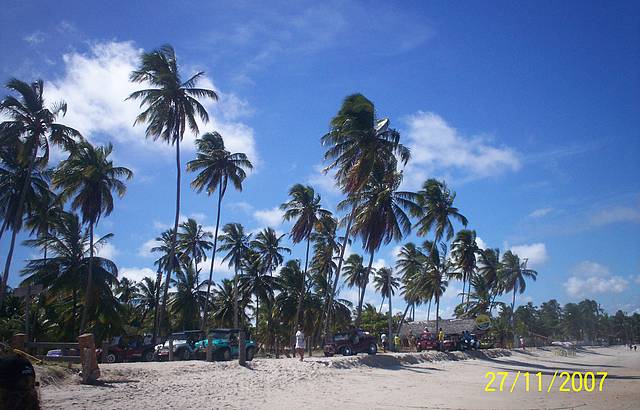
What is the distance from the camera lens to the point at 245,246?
52.3 meters

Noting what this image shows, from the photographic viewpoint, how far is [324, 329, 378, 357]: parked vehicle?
30922 millimetres

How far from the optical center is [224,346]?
2569 centimetres

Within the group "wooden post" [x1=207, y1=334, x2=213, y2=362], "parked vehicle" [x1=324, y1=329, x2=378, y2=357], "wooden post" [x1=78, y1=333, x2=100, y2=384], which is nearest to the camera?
"wooden post" [x1=78, y1=333, x2=100, y2=384]

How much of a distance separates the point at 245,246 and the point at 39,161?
76.4ft

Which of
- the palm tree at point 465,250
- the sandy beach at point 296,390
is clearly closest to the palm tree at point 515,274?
the palm tree at point 465,250

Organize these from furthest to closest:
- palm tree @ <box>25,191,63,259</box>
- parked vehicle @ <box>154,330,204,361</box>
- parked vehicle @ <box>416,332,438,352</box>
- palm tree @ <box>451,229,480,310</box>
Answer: palm tree @ <box>451,229,480,310</box> < parked vehicle @ <box>416,332,438,352</box> < palm tree @ <box>25,191,63,259</box> < parked vehicle @ <box>154,330,204,361</box>

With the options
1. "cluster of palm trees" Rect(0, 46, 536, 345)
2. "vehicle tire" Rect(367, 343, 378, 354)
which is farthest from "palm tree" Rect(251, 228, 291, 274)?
"vehicle tire" Rect(367, 343, 378, 354)

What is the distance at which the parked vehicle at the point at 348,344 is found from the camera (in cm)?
3092

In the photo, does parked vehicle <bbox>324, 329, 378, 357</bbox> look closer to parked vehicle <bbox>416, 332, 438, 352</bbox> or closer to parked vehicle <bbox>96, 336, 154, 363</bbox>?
parked vehicle <bbox>416, 332, 438, 352</bbox>

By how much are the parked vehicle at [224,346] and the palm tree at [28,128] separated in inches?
530

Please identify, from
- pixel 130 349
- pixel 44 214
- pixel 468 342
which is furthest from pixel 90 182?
pixel 468 342

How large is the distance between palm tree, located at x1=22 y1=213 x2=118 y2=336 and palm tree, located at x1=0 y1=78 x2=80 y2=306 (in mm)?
5987

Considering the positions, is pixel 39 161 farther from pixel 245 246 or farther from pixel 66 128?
pixel 245 246

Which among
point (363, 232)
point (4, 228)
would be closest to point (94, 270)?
point (4, 228)
